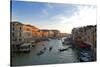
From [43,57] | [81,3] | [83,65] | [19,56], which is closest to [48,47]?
[43,57]

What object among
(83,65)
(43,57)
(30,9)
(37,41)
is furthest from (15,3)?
(83,65)

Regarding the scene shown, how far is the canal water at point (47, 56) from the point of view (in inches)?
101

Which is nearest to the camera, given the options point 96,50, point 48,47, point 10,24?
point 10,24

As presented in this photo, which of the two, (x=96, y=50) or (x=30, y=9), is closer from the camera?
(x=30, y=9)

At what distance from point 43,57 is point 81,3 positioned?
91 centimetres

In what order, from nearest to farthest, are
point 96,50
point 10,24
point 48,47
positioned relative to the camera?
point 10,24 < point 48,47 < point 96,50

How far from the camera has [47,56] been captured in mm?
2688

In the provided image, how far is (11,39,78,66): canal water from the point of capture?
8.43 feet

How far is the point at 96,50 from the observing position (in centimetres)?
288

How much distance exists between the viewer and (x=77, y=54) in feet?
9.22

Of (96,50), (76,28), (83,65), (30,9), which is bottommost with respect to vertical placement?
(83,65)

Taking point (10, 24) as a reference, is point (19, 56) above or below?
below

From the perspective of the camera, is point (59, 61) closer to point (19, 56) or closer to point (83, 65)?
point (83, 65)

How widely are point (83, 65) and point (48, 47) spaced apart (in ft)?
1.88
